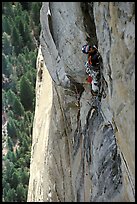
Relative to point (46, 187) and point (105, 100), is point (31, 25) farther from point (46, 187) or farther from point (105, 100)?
point (105, 100)

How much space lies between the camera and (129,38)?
258cm

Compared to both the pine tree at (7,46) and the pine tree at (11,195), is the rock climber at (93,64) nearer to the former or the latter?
the pine tree at (11,195)

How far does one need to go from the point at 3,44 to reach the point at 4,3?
4.89ft

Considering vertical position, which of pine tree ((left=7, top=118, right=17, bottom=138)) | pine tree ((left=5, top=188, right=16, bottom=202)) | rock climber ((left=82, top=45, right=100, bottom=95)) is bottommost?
pine tree ((left=5, top=188, right=16, bottom=202))

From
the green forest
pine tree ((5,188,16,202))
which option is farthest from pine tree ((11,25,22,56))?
pine tree ((5,188,16,202))

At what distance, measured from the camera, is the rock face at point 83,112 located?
274 centimetres

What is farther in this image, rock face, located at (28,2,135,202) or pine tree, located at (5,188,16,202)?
pine tree, located at (5,188,16,202)

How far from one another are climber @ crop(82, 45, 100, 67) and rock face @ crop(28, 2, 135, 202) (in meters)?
0.09

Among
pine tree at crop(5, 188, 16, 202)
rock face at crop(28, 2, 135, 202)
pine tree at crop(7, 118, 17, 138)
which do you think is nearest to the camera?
rock face at crop(28, 2, 135, 202)

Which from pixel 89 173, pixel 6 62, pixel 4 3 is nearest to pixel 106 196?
pixel 89 173

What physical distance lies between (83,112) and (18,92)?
21.0 ft

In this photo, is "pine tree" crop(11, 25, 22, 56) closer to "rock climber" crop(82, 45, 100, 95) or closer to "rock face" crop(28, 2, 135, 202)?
"rock face" crop(28, 2, 135, 202)

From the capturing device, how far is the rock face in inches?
108

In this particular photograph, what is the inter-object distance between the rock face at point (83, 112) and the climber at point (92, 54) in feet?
0.29
